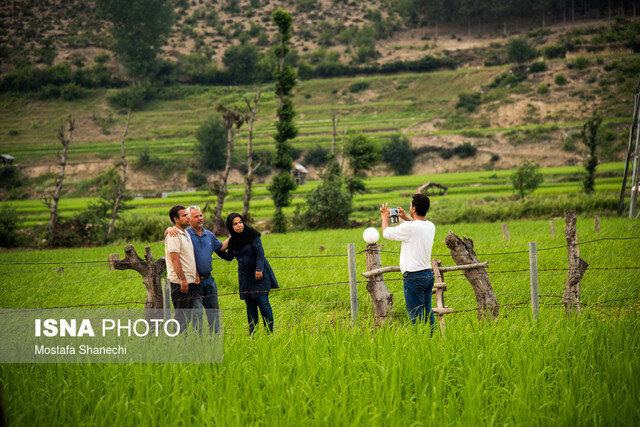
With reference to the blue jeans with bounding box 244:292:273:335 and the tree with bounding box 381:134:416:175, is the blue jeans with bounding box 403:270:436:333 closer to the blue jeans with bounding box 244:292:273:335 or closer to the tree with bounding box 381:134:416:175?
the blue jeans with bounding box 244:292:273:335

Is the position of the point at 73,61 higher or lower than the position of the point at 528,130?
higher

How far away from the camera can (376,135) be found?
6191 centimetres

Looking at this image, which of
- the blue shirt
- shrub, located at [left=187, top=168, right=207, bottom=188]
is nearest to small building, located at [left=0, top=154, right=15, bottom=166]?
shrub, located at [left=187, top=168, right=207, bottom=188]

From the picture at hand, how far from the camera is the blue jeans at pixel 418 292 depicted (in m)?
5.41

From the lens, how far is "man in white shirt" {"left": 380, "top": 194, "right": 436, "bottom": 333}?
5.26m

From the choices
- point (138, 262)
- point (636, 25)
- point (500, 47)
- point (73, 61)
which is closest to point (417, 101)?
point (500, 47)

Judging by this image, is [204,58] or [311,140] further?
[204,58]

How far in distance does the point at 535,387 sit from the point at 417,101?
77885mm

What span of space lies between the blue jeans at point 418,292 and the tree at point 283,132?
23955 mm

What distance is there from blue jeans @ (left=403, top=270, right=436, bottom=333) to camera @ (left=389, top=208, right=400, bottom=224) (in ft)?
1.85

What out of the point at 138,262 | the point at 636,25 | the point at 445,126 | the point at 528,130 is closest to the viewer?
the point at 138,262

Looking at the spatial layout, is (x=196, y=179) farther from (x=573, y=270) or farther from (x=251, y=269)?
(x=573, y=270)

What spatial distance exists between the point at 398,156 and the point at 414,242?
53.7m

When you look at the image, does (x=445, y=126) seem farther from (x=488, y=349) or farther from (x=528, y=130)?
(x=488, y=349)
